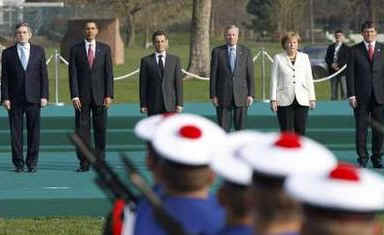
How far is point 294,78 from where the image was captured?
1398 centimetres

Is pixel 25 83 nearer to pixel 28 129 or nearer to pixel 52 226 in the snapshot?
pixel 28 129

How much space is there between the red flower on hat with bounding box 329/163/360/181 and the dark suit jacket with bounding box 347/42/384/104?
11452mm

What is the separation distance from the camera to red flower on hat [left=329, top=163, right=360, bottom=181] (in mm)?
2994

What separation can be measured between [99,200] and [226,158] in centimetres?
828

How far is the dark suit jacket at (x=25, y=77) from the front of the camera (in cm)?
1448

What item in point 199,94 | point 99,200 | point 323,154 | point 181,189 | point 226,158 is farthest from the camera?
point 199,94

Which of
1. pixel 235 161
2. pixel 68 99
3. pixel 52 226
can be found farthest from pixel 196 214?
pixel 68 99

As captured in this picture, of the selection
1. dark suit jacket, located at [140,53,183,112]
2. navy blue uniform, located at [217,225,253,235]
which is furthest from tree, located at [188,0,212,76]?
navy blue uniform, located at [217,225,253,235]

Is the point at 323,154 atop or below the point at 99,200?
atop

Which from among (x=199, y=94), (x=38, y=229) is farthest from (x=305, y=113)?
(x=199, y=94)

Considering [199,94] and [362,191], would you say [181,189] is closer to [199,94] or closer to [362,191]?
[362,191]

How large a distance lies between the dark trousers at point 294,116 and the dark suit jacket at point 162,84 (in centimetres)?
117

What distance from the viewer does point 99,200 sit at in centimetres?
1167

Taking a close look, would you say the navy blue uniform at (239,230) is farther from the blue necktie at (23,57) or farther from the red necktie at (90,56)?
the blue necktie at (23,57)
